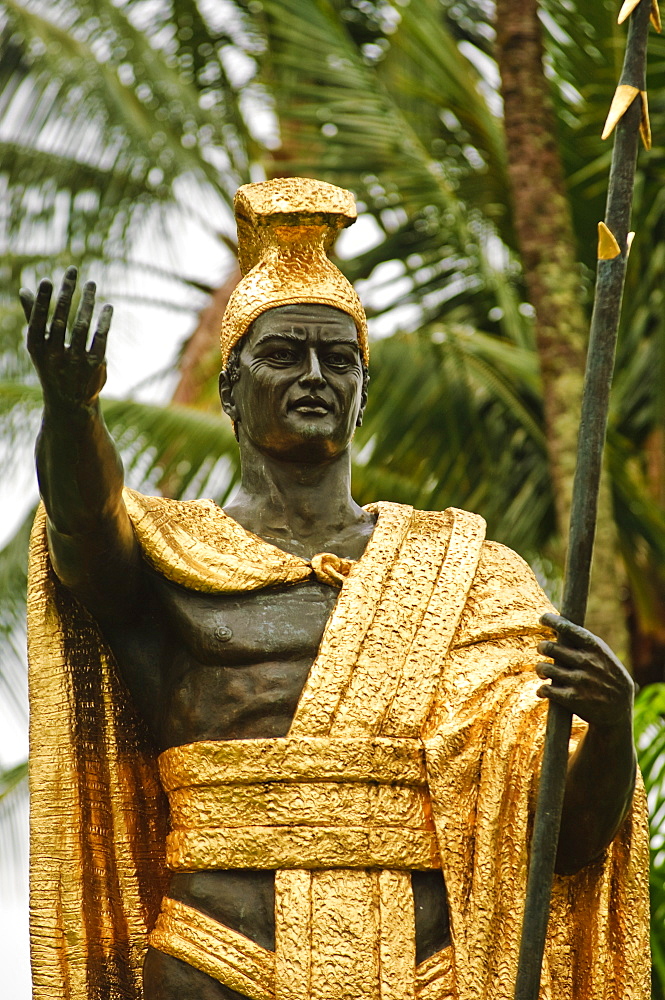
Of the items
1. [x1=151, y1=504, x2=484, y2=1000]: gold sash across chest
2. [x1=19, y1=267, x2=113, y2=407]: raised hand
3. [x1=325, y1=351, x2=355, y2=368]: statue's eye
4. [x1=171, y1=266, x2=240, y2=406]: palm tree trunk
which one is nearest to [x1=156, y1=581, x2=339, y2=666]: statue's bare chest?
[x1=151, y1=504, x2=484, y2=1000]: gold sash across chest

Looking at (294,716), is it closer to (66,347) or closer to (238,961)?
(238,961)

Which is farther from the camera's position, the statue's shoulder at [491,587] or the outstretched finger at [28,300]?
the statue's shoulder at [491,587]

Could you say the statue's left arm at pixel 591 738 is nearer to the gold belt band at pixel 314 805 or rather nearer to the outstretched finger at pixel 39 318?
the gold belt band at pixel 314 805

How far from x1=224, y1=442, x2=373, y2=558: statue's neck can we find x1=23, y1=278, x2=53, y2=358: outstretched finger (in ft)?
3.77

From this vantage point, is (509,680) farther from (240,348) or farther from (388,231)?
(388,231)

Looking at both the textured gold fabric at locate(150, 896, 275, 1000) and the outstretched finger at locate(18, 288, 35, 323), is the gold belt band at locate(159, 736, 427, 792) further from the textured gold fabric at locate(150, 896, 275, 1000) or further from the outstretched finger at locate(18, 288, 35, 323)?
the outstretched finger at locate(18, 288, 35, 323)

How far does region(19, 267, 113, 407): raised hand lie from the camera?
5840mm

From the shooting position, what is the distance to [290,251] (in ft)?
22.7

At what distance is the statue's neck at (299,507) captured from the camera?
6.79 m

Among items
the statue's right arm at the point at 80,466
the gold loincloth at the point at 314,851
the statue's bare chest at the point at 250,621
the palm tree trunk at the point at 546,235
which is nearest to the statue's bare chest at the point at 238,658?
the statue's bare chest at the point at 250,621

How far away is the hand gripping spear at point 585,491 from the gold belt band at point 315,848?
48 cm

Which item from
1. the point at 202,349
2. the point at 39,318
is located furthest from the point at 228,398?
the point at 202,349

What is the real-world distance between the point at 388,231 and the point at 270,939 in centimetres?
1052

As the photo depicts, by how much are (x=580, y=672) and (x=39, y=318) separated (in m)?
1.80
